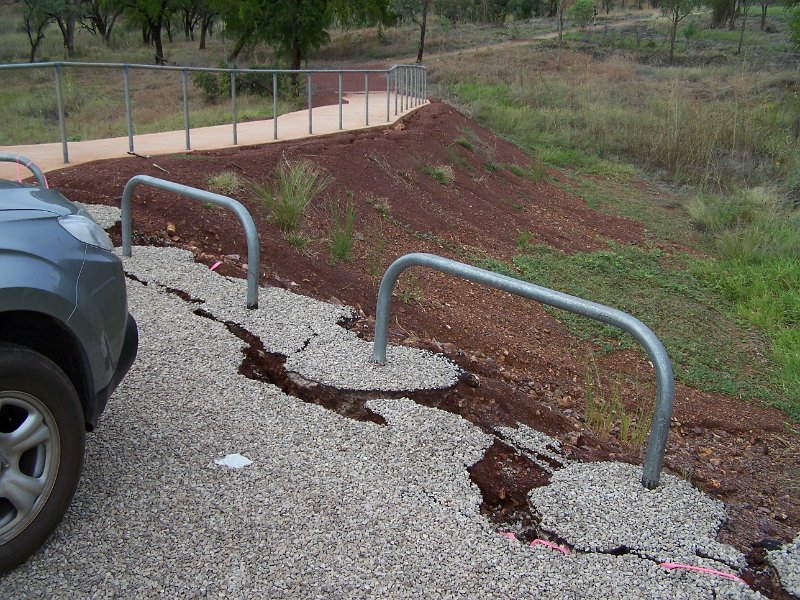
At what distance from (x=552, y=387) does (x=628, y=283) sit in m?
4.65

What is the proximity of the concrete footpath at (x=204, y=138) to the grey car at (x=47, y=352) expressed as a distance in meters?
4.43

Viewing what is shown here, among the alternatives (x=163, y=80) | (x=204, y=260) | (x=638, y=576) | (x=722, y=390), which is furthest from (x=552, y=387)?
(x=163, y=80)

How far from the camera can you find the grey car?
8.95 feet

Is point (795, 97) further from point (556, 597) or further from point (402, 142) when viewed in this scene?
point (556, 597)

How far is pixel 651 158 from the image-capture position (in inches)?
813

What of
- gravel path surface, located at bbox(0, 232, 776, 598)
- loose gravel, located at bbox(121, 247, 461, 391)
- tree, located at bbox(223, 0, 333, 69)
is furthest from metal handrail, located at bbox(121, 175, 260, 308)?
tree, located at bbox(223, 0, 333, 69)

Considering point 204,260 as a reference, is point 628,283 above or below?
below

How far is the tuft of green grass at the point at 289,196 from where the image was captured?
8.00 m

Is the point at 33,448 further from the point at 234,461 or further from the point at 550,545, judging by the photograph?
the point at 550,545

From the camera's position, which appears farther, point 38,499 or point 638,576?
point 638,576

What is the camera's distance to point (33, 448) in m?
2.81

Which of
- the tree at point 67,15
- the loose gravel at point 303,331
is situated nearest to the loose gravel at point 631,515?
the loose gravel at point 303,331

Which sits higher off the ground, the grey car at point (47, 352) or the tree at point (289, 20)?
the tree at point (289, 20)

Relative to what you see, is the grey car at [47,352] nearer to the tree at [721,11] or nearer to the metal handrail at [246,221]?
the metal handrail at [246,221]
